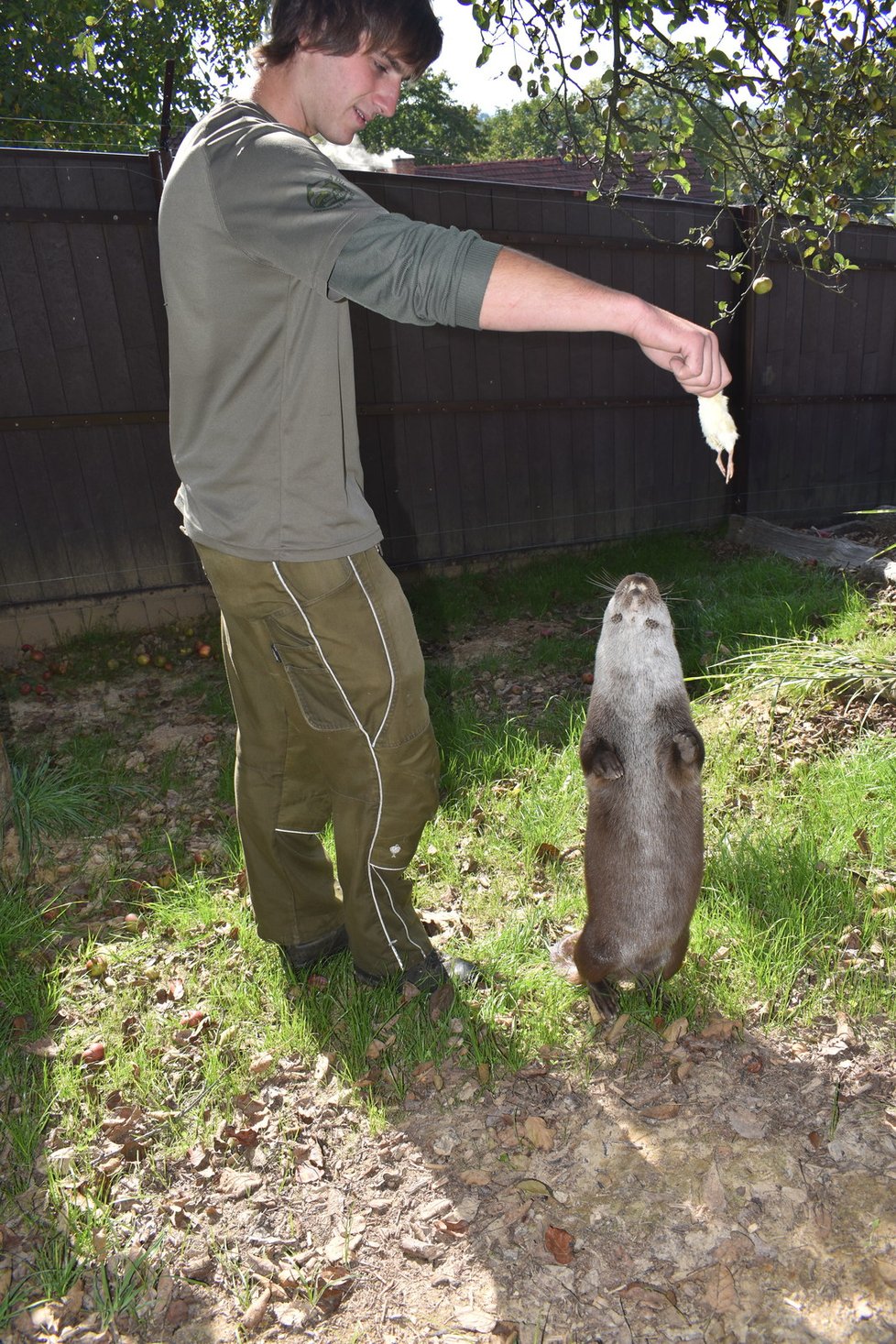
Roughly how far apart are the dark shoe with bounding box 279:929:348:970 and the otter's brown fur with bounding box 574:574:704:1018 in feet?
3.14

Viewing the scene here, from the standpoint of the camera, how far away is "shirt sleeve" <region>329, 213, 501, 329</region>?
1.82 m

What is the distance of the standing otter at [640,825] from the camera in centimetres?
291

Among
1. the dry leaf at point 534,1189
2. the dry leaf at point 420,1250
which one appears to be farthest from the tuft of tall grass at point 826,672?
the dry leaf at point 420,1250

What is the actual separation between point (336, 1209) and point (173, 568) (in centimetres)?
542

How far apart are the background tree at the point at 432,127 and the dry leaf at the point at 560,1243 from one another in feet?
141

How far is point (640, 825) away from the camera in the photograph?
9.57 feet

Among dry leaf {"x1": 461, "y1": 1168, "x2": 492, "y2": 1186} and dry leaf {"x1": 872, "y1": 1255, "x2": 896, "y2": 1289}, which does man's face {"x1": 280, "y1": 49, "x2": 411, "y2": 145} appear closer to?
dry leaf {"x1": 461, "y1": 1168, "x2": 492, "y2": 1186}

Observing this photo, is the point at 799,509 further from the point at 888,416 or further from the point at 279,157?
the point at 279,157

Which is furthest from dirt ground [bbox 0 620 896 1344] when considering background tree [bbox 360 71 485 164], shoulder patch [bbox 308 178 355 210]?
background tree [bbox 360 71 485 164]

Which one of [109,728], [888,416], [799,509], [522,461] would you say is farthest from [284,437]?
[888,416]

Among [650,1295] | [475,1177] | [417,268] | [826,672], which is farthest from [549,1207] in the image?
[826,672]

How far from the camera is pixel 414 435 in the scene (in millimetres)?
7566

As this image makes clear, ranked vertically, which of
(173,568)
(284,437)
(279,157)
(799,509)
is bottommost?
(799,509)

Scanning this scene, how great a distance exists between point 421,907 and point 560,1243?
1.63m
